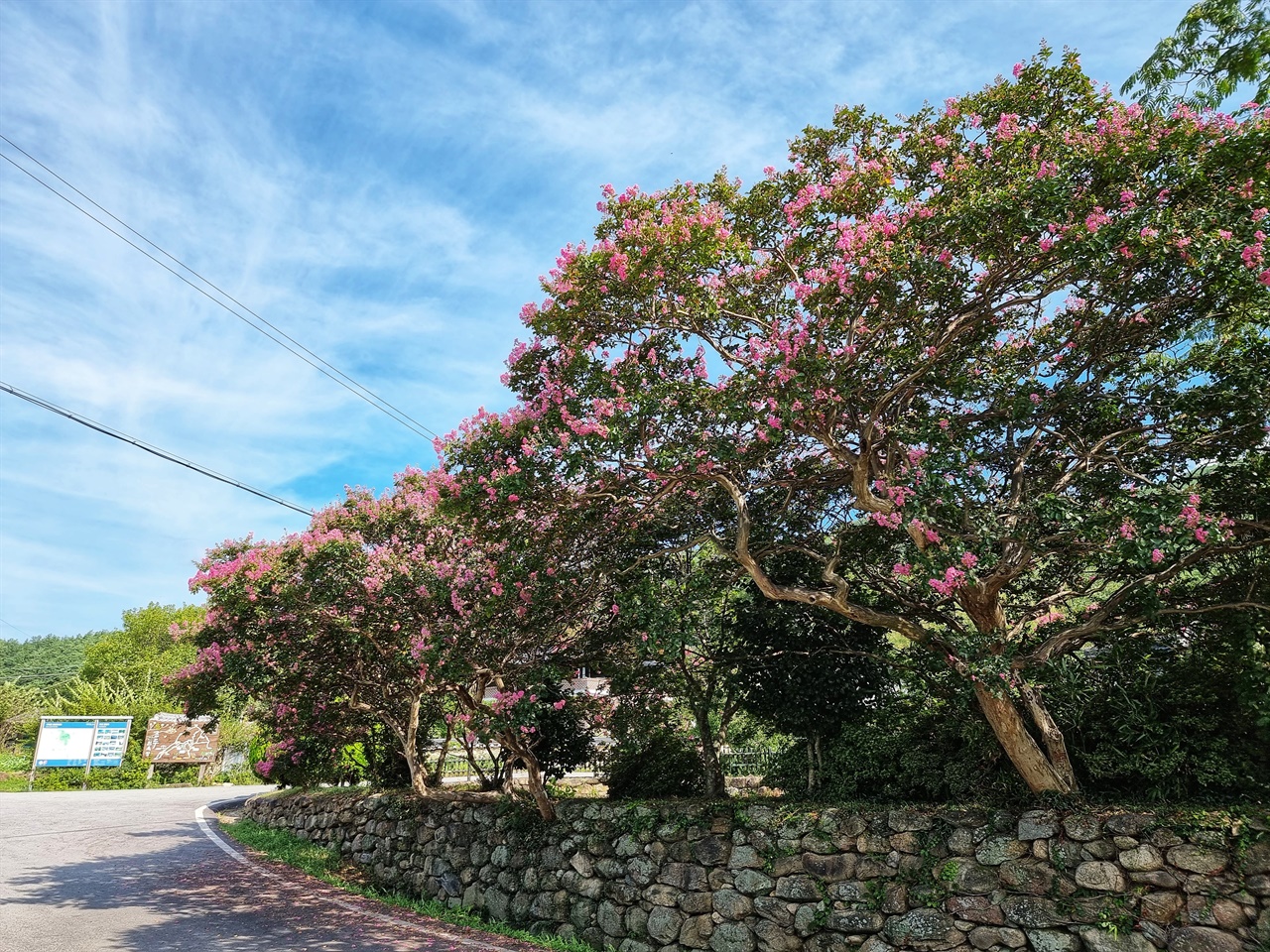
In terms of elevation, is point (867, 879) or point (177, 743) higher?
point (177, 743)

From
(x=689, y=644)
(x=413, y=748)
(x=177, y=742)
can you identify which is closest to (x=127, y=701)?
(x=177, y=742)

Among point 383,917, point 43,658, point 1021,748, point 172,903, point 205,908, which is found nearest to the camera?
point 1021,748

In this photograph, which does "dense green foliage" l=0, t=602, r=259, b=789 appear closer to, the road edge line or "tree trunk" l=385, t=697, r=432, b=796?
the road edge line

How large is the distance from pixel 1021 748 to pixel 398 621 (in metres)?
7.97

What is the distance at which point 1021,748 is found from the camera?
6.47 meters

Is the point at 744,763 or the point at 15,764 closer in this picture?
the point at 744,763

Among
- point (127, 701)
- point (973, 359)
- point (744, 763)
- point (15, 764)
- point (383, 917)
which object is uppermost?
point (973, 359)

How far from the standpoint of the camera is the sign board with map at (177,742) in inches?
1167

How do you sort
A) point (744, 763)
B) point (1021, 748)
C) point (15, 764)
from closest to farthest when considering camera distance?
1. point (1021, 748)
2. point (744, 763)
3. point (15, 764)

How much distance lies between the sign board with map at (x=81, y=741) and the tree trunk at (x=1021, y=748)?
31084 millimetres

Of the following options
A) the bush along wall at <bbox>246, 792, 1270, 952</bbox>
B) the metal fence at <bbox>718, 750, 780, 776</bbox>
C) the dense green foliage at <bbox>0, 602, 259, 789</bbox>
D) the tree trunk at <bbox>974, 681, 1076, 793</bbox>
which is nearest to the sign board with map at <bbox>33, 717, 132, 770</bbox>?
the dense green foliage at <bbox>0, 602, 259, 789</bbox>

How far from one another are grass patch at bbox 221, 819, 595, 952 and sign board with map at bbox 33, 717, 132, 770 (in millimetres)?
14100

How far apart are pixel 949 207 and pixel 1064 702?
15.5 ft

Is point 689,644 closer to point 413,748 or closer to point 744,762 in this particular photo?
point 744,762
